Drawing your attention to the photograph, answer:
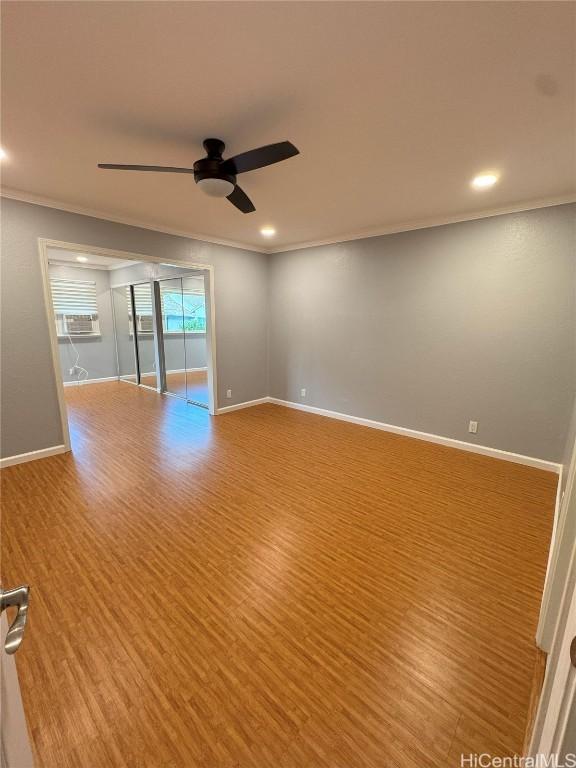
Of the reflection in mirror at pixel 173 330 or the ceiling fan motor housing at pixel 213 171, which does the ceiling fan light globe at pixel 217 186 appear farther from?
the reflection in mirror at pixel 173 330

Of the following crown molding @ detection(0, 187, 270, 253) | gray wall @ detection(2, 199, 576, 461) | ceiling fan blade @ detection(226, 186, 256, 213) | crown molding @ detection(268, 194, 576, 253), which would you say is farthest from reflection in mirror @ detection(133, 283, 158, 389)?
ceiling fan blade @ detection(226, 186, 256, 213)

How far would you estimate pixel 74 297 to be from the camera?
6.82m

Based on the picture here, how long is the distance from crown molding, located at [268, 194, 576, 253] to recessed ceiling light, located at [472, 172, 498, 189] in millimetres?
641

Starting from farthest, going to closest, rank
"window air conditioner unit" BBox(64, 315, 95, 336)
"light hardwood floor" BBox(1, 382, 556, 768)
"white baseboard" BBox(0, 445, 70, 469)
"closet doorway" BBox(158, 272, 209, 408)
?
1. "window air conditioner unit" BBox(64, 315, 95, 336)
2. "closet doorway" BBox(158, 272, 209, 408)
3. "white baseboard" BBox(0, 445, 70, 469)
4. "light hardwood floor" BBox(1, 382, 556, 768)

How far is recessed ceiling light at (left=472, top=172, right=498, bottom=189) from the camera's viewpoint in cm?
249

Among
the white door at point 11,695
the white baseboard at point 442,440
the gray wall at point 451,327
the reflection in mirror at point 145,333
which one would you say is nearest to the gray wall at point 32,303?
the gray wall at point 451,327

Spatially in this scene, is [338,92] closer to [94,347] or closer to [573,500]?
[573,500]

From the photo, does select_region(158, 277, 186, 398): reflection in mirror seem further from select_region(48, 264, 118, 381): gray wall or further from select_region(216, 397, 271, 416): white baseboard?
select_region(48, 264, 118, 381): gray wall

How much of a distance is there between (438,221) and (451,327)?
3.86ft

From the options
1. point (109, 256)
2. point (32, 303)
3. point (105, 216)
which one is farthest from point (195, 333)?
point (32, 303)

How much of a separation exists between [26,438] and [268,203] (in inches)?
135

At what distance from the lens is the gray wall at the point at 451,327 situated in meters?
3.08

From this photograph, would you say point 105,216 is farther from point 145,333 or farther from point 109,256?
point 145,333

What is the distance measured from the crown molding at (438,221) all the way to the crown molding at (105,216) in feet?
3.21
